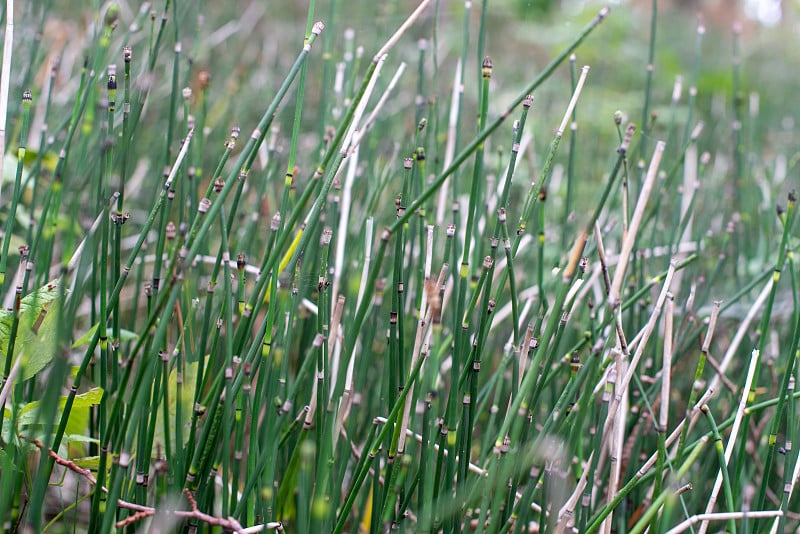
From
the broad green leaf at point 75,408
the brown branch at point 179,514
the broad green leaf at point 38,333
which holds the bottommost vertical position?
the brown branch at point 179,514

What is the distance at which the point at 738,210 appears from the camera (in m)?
1.67

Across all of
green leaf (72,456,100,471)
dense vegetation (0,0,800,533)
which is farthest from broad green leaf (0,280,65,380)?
green leaf (72,456,100,471)

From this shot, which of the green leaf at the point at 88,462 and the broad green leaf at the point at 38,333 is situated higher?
the broad green leaf at the point at 38,333

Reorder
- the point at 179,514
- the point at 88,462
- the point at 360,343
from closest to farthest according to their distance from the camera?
the point at 179,514
the point at 88,462
the point at 360,343

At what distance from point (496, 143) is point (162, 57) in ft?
4.03

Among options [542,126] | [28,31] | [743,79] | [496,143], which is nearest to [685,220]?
[496,143]

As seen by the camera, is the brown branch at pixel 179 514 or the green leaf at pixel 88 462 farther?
the green leaf at pixel 88 462

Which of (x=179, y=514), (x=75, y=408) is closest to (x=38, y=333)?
(x=75, y=408)

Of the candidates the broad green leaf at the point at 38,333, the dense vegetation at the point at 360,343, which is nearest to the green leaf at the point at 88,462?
the dense vegetation at the point at 360,343

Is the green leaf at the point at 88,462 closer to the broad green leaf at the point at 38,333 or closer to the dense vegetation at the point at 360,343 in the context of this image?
the dense vegetation at the point at 360,343

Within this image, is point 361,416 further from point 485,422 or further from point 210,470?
point 210,470

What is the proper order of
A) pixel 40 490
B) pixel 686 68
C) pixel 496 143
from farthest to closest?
pixel 686 68 → pixel 496 143 → pixel 40 490

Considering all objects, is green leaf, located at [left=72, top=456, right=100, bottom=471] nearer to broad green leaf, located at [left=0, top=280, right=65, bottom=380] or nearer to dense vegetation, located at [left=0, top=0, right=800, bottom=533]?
dense vegetation, located at [left=0, top=0, right=800, bottom=533]

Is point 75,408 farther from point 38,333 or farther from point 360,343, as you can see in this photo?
point 360,343
